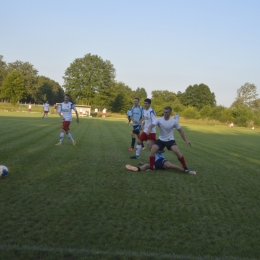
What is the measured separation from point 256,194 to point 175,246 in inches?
139

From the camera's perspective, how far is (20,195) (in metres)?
5.54

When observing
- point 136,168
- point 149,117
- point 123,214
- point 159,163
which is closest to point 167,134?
point 159,163

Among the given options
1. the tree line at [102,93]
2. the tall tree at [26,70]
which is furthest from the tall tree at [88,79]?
the tall tree at [26,70]

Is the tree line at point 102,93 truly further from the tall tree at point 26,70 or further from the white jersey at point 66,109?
the white jersey at point 66,109

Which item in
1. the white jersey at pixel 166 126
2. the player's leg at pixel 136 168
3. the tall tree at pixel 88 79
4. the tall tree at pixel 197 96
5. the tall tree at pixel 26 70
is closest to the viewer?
the white jersey at pixel 166 126

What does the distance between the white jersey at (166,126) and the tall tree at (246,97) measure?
86.7 meters

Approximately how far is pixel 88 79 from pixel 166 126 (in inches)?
3245

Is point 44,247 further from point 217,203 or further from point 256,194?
point 256,194

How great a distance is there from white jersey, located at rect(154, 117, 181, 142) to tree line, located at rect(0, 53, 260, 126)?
6028cm

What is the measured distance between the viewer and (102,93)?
8750 cm

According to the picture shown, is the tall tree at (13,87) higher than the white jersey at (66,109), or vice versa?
the tall tree at (13,87)

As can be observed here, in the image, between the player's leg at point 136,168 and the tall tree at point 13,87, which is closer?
the player's leg at point 136,168

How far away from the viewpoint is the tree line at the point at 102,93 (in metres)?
68.5

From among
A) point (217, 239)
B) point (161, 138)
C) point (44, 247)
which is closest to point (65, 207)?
point (44, 247)
